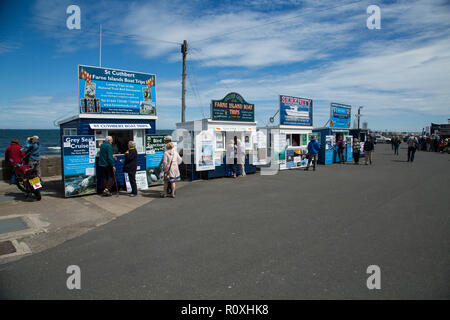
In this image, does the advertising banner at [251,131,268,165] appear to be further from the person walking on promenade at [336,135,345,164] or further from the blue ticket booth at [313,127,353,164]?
the person walking on promenade at [336,135,345,164]

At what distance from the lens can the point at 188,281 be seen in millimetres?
3553

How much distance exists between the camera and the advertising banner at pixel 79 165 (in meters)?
8.58

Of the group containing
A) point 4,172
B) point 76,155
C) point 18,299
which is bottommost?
point 18,299

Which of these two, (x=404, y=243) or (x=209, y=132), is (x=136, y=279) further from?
(x=209, y=132)

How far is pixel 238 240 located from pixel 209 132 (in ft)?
25.0

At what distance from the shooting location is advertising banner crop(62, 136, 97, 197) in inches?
338

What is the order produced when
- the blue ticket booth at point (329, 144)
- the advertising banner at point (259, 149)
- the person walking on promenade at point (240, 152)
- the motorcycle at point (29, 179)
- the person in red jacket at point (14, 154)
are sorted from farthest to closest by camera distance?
1. the blue ticket booth at point (329, 144)
2. the advertising banner at point (259, 149)
3. the person walking on promenade at point (240, 152)
4. the person in red jacket at point (14, 154)
5. the motorcycle at point (29, 179)

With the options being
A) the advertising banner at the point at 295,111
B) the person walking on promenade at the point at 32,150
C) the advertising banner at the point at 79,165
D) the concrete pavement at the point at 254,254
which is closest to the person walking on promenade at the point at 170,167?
the concrete pavement at the point at 254,254

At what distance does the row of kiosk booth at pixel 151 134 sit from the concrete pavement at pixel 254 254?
295 centimetres

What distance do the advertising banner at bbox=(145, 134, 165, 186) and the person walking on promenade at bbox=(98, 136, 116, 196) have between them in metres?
1.53

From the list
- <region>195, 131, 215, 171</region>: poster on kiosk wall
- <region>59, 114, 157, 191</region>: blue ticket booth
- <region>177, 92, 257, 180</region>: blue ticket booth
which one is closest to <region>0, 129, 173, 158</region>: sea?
<region>59, 114, 157, 191</region>: blue ticket booth

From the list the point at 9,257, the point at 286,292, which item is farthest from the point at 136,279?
the point at 9,257

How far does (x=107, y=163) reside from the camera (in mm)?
8922

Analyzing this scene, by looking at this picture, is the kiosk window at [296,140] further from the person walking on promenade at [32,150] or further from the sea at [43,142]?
the sea at [43,142]
